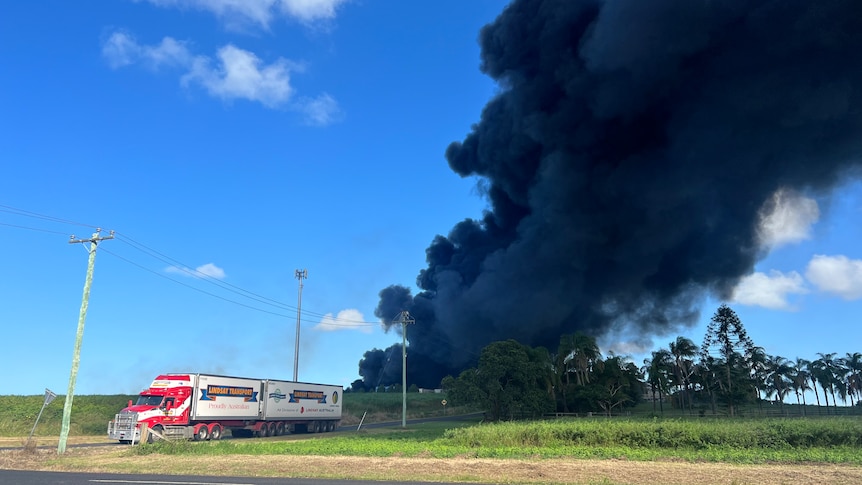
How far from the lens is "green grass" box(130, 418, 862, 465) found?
21031 millimetres

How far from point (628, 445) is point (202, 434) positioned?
25638 millimetres

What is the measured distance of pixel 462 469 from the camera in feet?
58.3

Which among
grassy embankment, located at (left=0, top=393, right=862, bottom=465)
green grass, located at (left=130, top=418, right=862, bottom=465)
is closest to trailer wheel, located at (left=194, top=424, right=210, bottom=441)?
grassy embankment, located at (left=0, top=393, right=862, bottom=465)

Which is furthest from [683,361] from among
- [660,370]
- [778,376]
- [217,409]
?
[217,409]

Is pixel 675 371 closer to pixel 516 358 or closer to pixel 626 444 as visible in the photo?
pixel 516 358

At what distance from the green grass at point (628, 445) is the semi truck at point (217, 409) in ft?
25.7

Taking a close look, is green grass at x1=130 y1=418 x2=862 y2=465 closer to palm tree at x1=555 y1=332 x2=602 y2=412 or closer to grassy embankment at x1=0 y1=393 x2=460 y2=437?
grassy embankment at x1=0 y1=393 x2=460 y2=437

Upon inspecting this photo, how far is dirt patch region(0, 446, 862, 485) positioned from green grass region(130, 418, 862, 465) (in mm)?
1544

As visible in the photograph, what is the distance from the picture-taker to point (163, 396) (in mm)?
32906

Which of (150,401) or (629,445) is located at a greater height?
(150,401)

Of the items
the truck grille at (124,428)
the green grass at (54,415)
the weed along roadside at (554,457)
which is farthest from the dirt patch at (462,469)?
the green grass at (54,415)

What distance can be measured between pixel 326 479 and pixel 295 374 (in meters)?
51.4

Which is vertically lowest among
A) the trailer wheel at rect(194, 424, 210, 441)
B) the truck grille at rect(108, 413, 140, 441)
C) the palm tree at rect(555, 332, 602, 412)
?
the trailer wheel at rect(194, 424, 210, 441)

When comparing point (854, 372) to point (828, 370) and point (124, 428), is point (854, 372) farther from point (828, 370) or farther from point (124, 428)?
point (124, 428)
